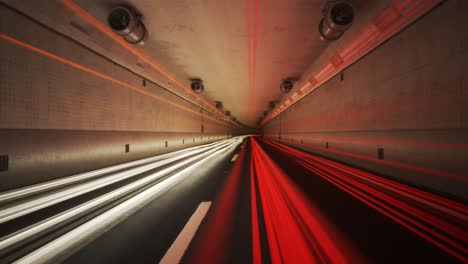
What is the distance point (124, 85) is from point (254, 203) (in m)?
7.60

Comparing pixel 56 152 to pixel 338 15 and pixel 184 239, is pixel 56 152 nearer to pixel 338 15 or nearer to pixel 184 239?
pixel 184 239

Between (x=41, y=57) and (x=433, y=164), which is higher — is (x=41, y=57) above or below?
above

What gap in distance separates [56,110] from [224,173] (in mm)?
5315

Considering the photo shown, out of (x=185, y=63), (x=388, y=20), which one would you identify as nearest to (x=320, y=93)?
(x=388, y=20)

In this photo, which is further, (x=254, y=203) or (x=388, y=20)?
(x=388, y=20)

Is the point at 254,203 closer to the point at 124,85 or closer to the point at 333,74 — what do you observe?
the point at 124,85

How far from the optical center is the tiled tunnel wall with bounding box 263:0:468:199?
11.5 ft

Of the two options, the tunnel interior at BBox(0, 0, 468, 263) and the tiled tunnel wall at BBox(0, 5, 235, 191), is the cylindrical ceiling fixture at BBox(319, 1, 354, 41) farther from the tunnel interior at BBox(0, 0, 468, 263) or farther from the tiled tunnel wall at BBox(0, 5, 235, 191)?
the tiled tunnel wall at BBox(0, 5, 235, 191)

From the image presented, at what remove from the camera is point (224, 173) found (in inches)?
231

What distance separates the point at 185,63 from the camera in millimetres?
9305

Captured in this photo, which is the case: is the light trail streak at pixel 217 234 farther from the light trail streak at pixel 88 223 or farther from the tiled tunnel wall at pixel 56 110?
the tiled tunnel wall at pixel 56 110

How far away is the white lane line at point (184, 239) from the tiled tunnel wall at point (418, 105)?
5.48 metres

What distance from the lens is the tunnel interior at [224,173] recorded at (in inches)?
86.5

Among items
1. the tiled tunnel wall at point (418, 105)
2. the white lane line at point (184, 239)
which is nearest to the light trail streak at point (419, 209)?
the tiled tunnel wall at point (418, 105)
